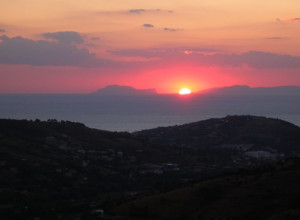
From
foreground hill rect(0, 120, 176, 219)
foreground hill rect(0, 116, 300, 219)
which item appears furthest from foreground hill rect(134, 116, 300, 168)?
foreground hill rect(0, 120, 176, 219)

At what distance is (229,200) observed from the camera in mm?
41188

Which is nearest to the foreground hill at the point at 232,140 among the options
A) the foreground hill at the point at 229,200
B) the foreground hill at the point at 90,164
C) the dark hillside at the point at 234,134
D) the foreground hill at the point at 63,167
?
the dark hillside at the point at 234,134

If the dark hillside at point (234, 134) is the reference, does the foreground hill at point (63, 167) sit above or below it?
below

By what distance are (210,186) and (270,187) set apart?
14.1ft

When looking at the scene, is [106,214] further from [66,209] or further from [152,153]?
[152,153]

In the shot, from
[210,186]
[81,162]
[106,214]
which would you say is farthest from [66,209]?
[81,162]

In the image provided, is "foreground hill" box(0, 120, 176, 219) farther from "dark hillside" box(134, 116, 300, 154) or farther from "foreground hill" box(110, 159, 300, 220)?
"dark hillside" box(134, 116, 300, 154)

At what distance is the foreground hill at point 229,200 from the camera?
38.9 meters

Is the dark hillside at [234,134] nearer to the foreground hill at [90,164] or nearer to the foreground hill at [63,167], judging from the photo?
the foreground hill at [90,164]

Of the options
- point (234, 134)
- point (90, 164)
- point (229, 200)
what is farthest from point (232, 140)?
point (229, 200)

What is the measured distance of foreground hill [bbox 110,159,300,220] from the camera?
38.9m

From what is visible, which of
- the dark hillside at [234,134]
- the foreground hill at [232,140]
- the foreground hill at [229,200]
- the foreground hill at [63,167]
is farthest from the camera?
the dark hillside at [234,134]

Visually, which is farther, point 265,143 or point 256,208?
point 265,143

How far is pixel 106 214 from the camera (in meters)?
43.1
